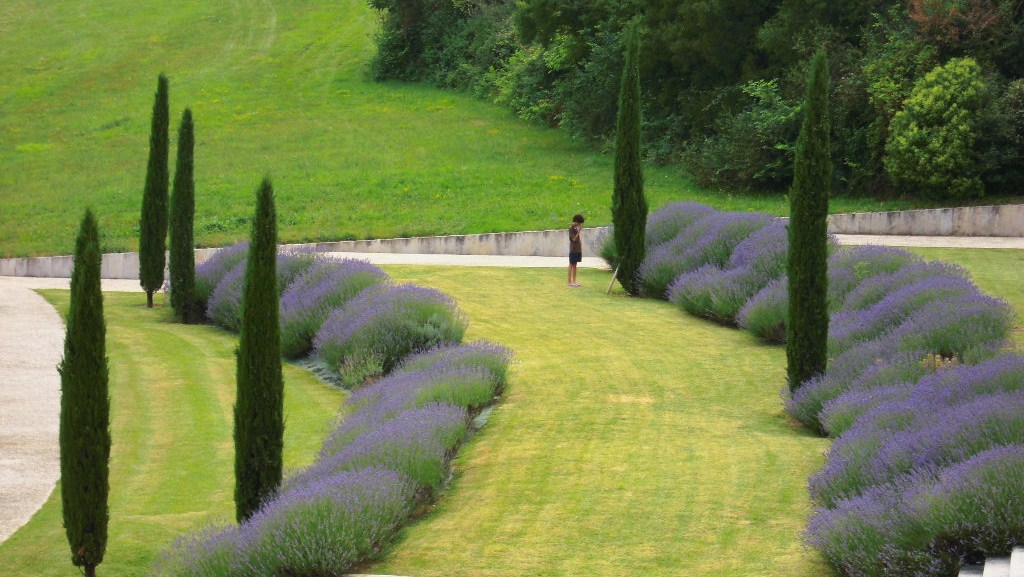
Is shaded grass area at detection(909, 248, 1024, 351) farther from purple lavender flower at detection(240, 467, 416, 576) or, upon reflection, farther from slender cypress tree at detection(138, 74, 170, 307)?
slender cypress tree at detection(138, 74, 170, 307)

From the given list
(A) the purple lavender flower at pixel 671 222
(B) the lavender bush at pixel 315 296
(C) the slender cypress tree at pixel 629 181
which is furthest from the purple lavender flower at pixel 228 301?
(A) the purple lavender flower at pixel 671 222

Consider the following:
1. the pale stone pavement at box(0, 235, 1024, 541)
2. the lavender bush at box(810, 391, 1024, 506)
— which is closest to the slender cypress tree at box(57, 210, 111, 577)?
the pale stone pavement at box(0, 235, 1024, 541)

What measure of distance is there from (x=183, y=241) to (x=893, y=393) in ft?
48.6

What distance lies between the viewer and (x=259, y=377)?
992 cm

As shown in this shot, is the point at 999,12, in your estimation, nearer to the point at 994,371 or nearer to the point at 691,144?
the point at 691,144

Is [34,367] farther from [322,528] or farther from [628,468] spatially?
[322,528]

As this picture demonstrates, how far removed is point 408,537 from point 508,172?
2913cm

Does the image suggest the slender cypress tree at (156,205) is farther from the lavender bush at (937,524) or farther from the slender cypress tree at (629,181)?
the lavender bush at (937,524)

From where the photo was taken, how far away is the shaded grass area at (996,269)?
18.8 meters

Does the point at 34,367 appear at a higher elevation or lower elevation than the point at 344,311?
lower

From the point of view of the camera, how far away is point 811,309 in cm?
1331

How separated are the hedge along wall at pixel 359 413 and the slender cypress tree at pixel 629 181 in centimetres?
443

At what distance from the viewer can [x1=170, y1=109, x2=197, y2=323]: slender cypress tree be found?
73.6 ft

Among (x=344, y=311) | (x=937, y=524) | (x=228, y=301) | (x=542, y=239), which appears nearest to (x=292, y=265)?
(x=228, y=301)
